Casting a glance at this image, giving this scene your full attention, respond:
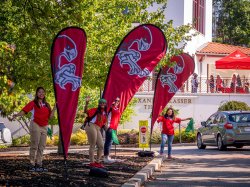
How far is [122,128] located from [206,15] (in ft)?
49.1

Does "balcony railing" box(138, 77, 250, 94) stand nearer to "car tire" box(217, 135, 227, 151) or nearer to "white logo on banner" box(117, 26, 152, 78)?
"car tire" box(217, 135, 227, 151)

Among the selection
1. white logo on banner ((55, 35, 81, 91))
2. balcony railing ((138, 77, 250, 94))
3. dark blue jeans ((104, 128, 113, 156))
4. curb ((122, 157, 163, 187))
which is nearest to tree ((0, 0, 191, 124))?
white logo on banner ((55, 35, 81, 91))

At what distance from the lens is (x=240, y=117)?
27922mm

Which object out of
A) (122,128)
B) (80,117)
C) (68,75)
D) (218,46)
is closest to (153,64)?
(68,75)

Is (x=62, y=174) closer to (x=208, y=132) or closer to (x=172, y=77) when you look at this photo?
(x=172, y=77)

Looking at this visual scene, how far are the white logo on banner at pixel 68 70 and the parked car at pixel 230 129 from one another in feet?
49.6

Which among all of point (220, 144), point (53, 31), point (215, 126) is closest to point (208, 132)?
point (215, 126)

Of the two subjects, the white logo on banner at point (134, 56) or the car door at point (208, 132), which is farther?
the car door at point (208, 132)

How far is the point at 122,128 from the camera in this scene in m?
42.1

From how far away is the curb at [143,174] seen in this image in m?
14.2

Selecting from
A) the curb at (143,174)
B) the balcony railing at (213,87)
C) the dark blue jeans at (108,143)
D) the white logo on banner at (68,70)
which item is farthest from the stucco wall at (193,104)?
the white logo on banner at (68,70)

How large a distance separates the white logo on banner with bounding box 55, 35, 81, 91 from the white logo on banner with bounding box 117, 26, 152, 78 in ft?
16.6

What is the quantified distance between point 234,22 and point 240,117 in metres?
47.5

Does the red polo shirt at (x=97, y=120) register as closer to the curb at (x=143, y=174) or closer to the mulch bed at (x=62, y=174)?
the mulch bed at (x=62, y=174)
